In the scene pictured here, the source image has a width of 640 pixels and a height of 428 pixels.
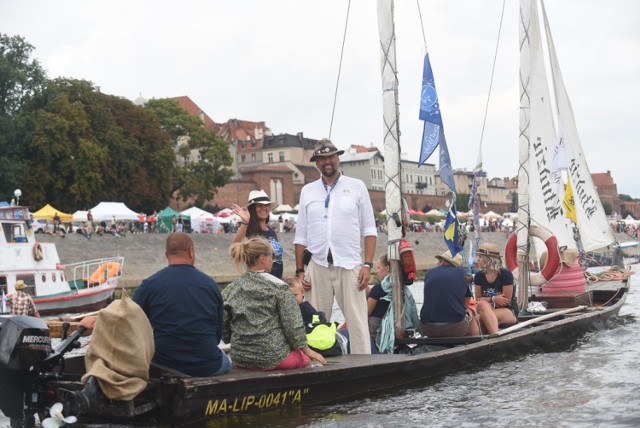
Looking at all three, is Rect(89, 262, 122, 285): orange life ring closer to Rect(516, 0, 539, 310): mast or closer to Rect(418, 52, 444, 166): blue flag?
Rect(516, 0, 539, 310): mast

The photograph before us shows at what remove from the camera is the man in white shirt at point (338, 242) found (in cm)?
1016

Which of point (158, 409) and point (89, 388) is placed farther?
point (158, 409)

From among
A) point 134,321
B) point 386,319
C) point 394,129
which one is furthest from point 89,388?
point 394,129

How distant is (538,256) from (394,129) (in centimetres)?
786

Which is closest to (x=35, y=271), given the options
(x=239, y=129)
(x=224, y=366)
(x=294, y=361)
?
(x=294, y=361)

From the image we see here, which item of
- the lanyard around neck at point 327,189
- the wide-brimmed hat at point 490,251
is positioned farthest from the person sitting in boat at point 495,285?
the lanyard around neck at point 327,189

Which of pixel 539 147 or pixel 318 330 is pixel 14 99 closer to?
pixel 539 147

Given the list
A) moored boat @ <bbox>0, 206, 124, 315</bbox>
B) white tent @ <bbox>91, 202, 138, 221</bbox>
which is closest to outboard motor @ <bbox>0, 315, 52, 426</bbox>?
moored boat @ <bbox>0, 206, 124, 315</bbox>

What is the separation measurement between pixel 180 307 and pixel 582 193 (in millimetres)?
15250

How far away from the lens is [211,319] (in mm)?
7617

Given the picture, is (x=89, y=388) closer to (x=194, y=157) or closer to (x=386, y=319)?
(x=386, y=319)

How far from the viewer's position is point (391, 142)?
1155cm

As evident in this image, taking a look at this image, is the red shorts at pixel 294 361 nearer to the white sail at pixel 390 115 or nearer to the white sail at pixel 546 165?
the white sail at pixel 390 115

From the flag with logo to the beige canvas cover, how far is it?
1334 cm
